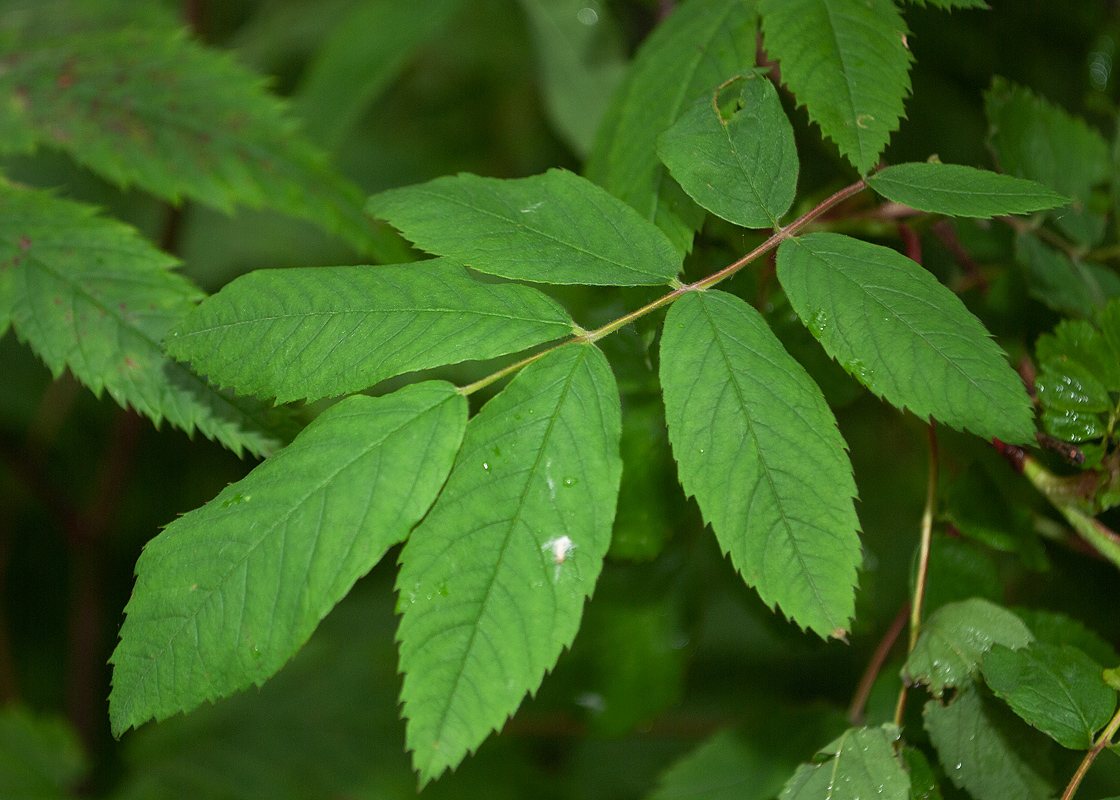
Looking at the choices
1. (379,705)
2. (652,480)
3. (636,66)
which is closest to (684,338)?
(652,480)

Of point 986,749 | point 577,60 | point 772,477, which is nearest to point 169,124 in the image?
point 577,60

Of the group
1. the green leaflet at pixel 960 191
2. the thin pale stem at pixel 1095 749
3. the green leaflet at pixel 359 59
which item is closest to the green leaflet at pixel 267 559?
the green leaflet at pixel 960 191

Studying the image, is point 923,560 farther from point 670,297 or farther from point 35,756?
point 35,756

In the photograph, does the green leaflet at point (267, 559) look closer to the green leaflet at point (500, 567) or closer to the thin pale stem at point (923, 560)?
the green leaflet at point (500, 567)

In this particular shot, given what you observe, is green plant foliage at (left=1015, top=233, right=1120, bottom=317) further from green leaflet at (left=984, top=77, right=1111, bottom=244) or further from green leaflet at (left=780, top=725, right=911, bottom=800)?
green leaflet at (left=780, top=725, right=911, bottom=800)

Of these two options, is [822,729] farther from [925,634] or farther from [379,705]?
[379,705]
